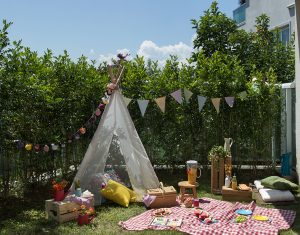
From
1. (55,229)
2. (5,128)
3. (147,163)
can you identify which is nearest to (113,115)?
(147,163)

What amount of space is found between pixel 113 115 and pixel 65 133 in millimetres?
1323

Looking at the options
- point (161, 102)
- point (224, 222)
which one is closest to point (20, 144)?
point (161, 102)

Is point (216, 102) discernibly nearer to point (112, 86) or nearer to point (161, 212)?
point (112, 86)

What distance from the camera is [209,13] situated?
11969 millimetres

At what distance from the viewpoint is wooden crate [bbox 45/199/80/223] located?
5320mm

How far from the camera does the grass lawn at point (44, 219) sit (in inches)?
196

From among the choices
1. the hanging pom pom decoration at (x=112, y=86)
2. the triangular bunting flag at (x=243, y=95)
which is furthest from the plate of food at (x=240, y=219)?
the triangular bunting flag at (x=243, y=95)

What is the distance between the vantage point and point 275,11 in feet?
52.7

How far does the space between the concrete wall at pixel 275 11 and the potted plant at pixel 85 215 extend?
39.3 feet

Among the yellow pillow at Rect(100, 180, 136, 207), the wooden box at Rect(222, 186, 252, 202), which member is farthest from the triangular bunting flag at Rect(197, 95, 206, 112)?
the yellow pillow at Rect(100, 180, 136, 207)

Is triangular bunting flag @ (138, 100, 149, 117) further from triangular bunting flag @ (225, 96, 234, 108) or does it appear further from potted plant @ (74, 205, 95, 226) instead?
potted plant @ (74, 205, 95, 226)

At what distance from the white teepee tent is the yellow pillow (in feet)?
0.84

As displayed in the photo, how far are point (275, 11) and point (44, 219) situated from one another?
14112 millimetres

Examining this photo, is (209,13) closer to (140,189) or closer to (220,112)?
(220,112)
